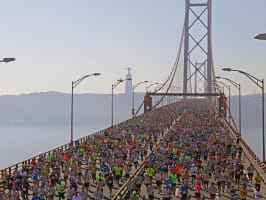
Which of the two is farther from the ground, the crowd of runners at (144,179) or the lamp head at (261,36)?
the lamp head at (261,36)

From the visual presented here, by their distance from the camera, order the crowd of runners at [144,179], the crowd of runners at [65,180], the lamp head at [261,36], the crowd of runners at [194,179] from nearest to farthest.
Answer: the lamp head at [261,36] < the crowd of runners at [65,180] < the crowd of runners at [144,179] < the crowd of runners at [194,179]

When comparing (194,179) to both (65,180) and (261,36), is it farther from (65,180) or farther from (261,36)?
(261,36)

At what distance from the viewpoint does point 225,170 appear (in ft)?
57.9

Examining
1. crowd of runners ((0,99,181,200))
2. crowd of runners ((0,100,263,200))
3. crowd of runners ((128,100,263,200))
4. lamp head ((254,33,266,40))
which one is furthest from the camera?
crowd of runners ((128,100,263,200))

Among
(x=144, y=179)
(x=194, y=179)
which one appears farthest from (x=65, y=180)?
(x=194, y=179)

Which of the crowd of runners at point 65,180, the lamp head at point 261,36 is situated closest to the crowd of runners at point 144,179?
the crowd of runners at point 65,180

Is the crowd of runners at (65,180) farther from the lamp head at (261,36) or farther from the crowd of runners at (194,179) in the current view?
the lamp head at (261,36)

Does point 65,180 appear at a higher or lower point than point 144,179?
higher

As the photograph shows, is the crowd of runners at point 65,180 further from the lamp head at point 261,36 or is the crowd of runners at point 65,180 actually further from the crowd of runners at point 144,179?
the lamp head at point 261,36

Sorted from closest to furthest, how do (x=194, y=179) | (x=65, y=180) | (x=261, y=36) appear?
(x=261, y=36)
(x=65, y=180)
(x=194, y=179)

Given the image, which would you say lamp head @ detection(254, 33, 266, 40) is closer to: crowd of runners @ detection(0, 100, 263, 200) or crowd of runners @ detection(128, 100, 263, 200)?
crowd of runners @ detection(0, 100, 263, 200)

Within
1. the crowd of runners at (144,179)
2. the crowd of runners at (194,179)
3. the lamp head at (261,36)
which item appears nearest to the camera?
the lamp head at (261,36)

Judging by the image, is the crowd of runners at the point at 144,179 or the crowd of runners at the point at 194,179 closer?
the crowd of runners at the point at 144,179

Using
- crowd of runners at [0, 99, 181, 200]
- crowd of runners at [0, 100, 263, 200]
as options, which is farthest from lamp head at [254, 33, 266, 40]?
crowd of runners at [0, 99, 181, 200]
